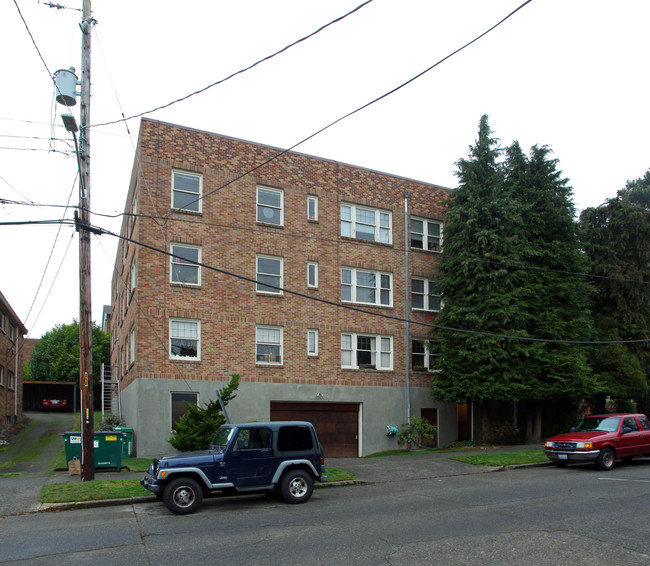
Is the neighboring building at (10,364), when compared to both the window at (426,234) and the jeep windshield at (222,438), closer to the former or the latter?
the window at (426,234)

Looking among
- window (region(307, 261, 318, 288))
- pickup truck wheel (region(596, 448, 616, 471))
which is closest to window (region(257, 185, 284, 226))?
window (region(307, 261, 318, 288))

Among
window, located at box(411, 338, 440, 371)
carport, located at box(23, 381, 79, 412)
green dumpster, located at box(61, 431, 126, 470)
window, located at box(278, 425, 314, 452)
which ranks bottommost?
carport, located at box(23, 381, 79, 412)

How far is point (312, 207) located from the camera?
80.9 feet

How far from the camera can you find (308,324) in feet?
77.6

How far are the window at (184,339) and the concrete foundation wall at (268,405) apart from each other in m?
0.97

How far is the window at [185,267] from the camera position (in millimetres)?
21453

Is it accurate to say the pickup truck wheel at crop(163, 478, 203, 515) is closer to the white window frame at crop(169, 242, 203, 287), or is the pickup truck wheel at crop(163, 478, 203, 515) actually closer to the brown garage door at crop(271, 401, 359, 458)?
the white window frame at crop(169, 242, 203, 287)

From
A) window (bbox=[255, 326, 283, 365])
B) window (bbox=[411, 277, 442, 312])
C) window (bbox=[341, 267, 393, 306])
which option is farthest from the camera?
window (bbox=[411, 277, 442, 312])

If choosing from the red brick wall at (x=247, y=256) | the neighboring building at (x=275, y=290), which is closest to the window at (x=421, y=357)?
the neighboring building at (x=275, y=290)

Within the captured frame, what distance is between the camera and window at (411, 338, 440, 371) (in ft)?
85.7

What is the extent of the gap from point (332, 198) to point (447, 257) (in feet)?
18.1

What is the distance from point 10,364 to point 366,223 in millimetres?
22901

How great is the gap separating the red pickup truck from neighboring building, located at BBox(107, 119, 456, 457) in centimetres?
779

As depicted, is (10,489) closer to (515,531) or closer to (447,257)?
(515,531)
